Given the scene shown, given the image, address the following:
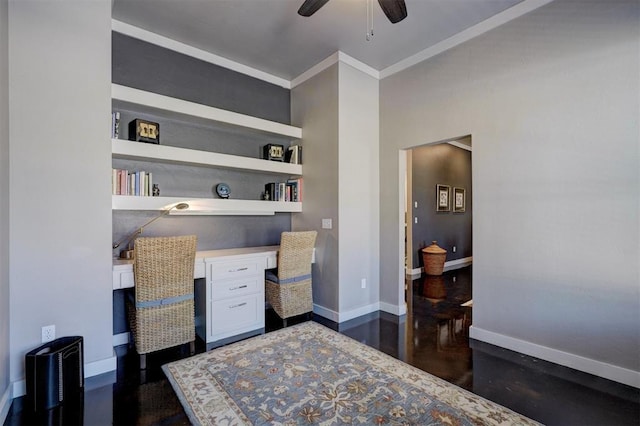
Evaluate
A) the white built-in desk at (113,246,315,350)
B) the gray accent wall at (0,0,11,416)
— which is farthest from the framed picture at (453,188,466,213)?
the gray accent wall at (0,0,11,416)

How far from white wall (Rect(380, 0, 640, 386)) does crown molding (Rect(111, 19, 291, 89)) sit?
215 centimetres

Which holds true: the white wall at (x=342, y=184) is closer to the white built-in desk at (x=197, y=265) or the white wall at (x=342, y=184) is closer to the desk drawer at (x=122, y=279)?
the white built-in desk at (x=197, y=265)

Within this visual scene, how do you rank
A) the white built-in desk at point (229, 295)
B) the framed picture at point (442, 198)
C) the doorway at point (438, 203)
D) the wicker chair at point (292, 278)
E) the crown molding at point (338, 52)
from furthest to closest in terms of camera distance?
the framed picture at point (442, 198) → the doorway at point (438, 203) → the wicker chair at point (292, 278) → the white built-in desk at point (229, 295) → the crown molding at point (338, 52)

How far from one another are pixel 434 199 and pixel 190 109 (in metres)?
4.95

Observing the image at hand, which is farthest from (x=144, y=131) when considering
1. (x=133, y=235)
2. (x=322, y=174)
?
(x=322, y=174)

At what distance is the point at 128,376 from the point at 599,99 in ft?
13.6

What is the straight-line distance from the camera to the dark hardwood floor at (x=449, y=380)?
1.84 metres

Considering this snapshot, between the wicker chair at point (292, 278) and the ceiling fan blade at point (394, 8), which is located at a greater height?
the ceiling fan blade at point (394, 8)

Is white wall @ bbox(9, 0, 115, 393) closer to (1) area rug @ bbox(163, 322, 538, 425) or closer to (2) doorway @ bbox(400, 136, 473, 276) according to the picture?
(1) area rug @ bbox(163, 322, 538, 425)

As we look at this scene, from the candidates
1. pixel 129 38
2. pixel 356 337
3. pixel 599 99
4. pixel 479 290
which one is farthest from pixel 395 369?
pixel 129 38

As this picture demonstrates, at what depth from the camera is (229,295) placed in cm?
301

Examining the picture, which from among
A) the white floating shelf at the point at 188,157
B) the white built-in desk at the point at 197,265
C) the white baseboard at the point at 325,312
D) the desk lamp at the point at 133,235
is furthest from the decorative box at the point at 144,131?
the white baseboard at the point at 325,312

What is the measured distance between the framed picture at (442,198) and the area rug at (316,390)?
4.36 meters

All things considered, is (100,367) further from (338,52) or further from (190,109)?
(338,52)
